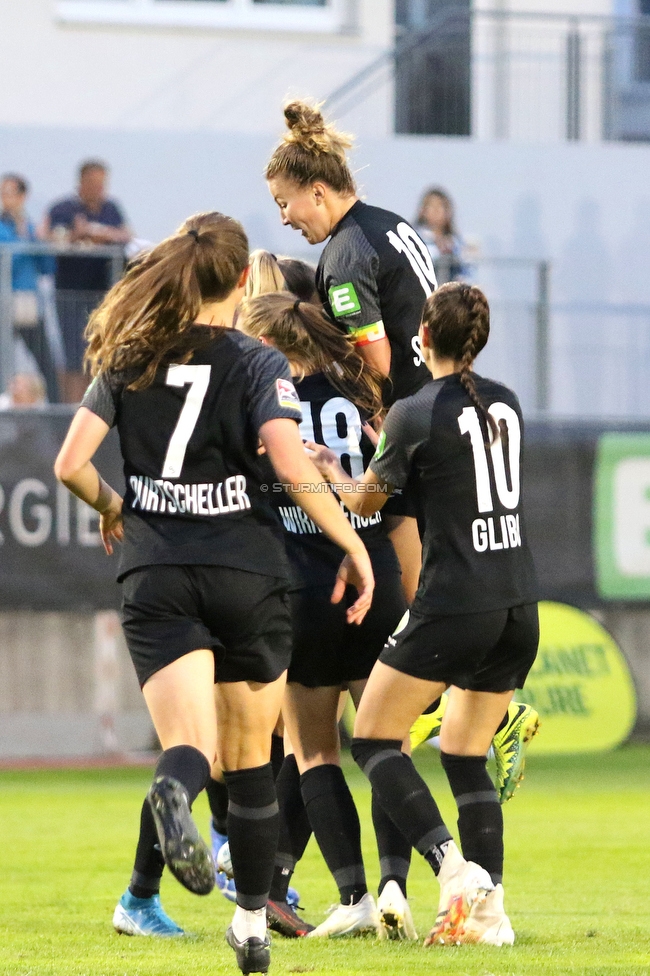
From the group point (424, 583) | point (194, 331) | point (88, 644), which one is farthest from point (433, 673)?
point (88, 644)

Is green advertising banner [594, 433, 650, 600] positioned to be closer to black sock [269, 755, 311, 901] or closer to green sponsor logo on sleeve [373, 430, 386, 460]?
black sock [269, 755, 311, 901]

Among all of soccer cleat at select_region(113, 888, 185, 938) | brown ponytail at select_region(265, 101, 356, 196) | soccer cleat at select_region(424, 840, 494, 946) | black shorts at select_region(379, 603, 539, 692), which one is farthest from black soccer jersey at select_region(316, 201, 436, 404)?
soccer cleat at select_region(113, 888, 185, 938)

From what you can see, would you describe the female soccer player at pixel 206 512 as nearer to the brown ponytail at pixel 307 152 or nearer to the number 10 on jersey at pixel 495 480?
the number 10 on jersey at pixel 495 480

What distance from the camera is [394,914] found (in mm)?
4809

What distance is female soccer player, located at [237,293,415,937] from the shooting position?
509 cm

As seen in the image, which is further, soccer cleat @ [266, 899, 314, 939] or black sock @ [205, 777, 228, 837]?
black sock @ [205, 777, 228, 837]

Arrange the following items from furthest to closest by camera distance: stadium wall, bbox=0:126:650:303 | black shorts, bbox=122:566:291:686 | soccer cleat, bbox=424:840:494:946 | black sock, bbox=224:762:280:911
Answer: stadium wall, bbox=0:126:650:303, soccer cleat, bbox=424:840:494:946, black sock, bbox=224:762:280:911, black shorts, bbox=122:566:291:686

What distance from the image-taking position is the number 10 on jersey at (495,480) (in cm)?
472

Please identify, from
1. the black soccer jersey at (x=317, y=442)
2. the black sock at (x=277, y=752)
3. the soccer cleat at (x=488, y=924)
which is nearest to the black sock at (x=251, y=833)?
the soccer cleat at (x=488, y=924)

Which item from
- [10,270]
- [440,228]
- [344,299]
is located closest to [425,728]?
[344,299]

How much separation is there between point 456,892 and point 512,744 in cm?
96

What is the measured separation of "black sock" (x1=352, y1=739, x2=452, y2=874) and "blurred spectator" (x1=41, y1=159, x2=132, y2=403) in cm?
742

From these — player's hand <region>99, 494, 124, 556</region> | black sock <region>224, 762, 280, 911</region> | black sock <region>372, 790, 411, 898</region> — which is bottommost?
black sock <region>372, 790, 411, 898</region>

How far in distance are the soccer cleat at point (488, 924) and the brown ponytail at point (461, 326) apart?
1355 millimetres
